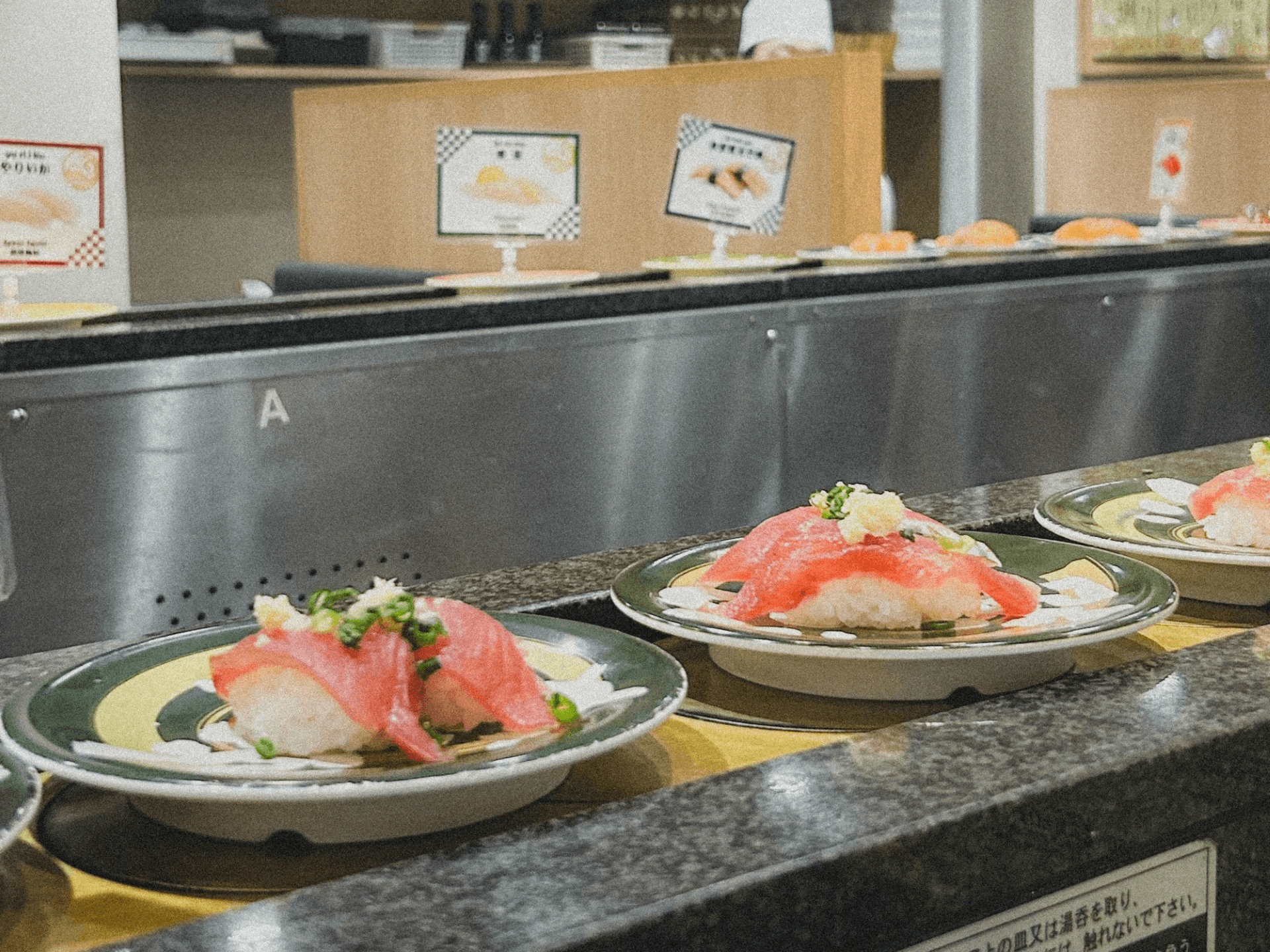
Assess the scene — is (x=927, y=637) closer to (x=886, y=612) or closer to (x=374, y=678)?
(x=886, y=612)

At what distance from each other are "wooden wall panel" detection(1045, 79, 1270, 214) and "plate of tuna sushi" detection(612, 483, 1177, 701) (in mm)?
6195

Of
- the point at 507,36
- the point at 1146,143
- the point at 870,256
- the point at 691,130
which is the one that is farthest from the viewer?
the point at 1146,143

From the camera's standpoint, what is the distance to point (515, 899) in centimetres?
69

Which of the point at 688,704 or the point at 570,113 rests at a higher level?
the point at 570,113

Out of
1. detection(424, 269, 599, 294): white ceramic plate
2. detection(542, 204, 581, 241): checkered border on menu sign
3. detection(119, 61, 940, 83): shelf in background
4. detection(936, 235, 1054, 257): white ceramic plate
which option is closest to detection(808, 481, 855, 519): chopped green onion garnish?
detection(424, 269, 599, 294): white ceramic plate

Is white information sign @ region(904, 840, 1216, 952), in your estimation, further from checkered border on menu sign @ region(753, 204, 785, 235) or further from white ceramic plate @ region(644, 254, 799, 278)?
checkered border on menu sign @ region(753, 204, 785, 235)

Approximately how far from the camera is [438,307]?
285 centimetres

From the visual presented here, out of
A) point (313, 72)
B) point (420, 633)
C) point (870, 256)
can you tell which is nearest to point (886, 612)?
point (420, 633)

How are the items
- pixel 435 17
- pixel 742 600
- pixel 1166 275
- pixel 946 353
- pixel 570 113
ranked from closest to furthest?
1. pixel 742 600
2. pixel 946 353
3. pixel 1166 275
4. pixel 570 113
5. pixel 435 17

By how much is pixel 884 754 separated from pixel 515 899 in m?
0.24

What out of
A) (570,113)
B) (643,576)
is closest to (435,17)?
(570,113)

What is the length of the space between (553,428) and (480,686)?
7.42ft

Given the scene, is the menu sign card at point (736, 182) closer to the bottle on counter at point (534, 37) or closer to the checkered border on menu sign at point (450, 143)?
the checkered border on menu sign at point (450, 143)

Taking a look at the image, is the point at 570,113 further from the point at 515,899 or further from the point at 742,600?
the point at 515,899
